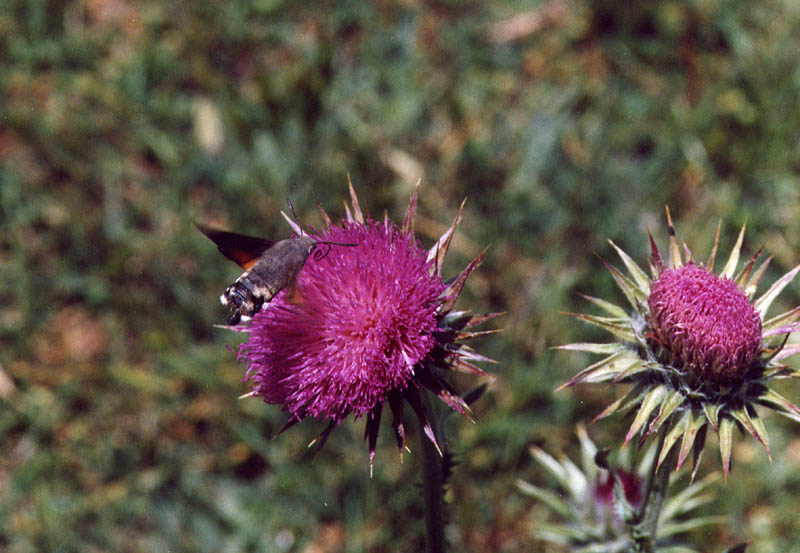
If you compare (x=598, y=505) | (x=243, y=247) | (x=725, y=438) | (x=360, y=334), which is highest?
(x=243, y=247)

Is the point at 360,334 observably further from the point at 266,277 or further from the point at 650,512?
the point at 650,512

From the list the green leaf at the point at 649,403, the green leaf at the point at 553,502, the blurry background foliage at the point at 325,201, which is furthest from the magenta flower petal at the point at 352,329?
the blurry background foliage at the point at 325,201

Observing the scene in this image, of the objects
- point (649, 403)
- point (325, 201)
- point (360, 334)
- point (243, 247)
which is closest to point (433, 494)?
point (360, 334)

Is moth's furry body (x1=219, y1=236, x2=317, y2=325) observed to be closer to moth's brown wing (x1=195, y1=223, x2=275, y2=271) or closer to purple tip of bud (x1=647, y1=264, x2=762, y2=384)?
moth's brown wing (x1=195, y1=223, x2=275, y2=271)

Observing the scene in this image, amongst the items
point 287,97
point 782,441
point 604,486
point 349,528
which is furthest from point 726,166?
point 349,528

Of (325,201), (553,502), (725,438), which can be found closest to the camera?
(725,438)

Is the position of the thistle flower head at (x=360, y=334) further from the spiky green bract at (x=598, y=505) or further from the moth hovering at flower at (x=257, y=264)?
the spiky green bract at (x=598, y=505)

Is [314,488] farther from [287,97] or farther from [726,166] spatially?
[726,166]
